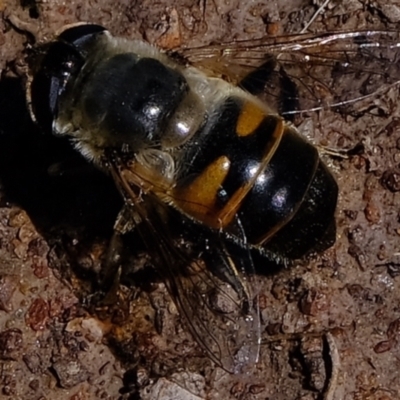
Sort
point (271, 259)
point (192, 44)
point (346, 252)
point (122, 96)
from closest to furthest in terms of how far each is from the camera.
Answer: point (122, 96) → point (271, 259) → point (346, 252) → point (192, 44)

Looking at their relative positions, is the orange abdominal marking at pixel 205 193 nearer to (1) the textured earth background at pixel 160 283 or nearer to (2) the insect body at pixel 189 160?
(2) the insect body at pixel 189 160

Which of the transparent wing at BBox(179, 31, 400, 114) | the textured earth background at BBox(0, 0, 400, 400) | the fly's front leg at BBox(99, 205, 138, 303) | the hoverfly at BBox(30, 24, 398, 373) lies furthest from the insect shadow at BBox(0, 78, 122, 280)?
the transparent wing at BBox(179, 31, 400, 114)

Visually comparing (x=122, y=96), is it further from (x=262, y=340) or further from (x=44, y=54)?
(x=262, y=340)

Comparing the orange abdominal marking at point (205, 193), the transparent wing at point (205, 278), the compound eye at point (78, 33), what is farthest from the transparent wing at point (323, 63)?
the transparent wing at point (205, 278)

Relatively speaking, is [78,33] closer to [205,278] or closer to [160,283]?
[205,278]

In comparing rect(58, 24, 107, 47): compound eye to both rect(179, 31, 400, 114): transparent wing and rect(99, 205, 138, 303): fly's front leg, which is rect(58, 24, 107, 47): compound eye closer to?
rect(179, 31, 400, 114): transparent wing

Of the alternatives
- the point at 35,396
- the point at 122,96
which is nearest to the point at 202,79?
the point at 122,96
